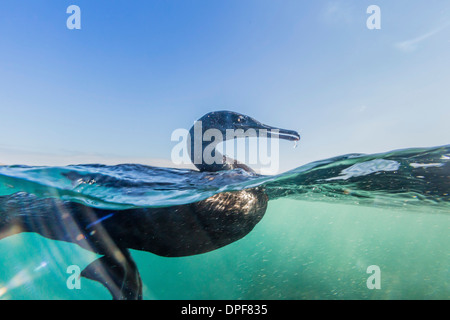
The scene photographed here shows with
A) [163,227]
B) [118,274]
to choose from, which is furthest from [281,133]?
[118,274]

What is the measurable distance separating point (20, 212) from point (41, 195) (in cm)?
115

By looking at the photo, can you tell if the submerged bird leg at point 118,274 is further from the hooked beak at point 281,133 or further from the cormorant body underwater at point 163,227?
the hooked beak at point 281,133

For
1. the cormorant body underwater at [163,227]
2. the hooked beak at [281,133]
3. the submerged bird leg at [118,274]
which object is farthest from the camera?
the hooked beak at [281,133]

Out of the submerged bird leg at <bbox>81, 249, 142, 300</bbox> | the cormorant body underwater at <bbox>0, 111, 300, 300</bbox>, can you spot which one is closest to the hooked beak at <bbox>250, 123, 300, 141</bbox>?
the cormorant body underwater at <bbox>0, 111, 300, 300</bbox>

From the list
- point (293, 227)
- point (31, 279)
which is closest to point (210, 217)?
point (31, 279)

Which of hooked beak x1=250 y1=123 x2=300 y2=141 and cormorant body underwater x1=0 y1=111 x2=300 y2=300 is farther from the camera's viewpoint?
hooked beak x1=250 y1=123 x2=300 y2=141

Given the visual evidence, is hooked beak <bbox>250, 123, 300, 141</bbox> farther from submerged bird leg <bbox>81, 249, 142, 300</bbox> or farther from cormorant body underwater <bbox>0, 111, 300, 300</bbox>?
submerged bird leg <bbox>81, 249, 142, 300</bbox>

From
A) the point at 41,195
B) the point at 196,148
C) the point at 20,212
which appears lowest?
the point at 20,212

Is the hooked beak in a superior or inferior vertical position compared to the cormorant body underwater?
superior

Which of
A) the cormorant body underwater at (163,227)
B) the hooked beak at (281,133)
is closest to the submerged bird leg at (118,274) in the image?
the cormorant body underwater at (163,227)

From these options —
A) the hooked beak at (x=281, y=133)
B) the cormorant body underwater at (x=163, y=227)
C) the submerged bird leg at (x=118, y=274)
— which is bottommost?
the submerged bird leg at (x=118, y=274)

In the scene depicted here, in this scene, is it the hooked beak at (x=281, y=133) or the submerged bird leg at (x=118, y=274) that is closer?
the submerged bird leg at (x=118, y=274)

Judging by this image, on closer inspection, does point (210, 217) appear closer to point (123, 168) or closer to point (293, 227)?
point (123, 168)
